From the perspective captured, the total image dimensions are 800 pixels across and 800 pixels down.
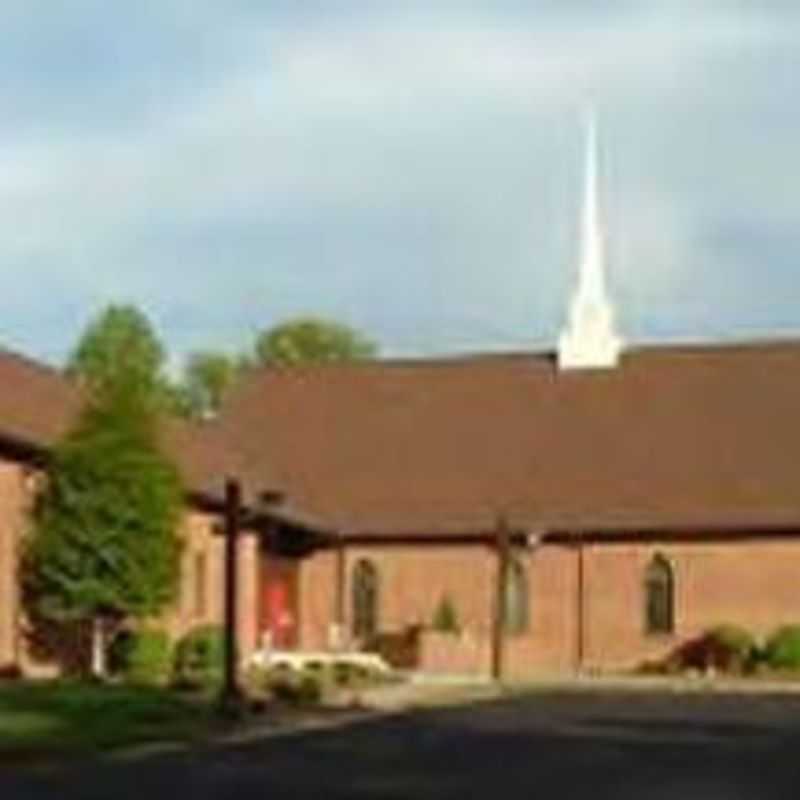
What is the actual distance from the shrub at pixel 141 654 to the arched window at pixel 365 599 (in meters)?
16.2

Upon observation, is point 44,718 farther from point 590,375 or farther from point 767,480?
point 590,375

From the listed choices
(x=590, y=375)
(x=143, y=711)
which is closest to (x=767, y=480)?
(x=590, y=375)

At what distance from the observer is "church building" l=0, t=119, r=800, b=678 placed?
7006 cm

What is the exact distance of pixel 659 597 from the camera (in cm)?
7100

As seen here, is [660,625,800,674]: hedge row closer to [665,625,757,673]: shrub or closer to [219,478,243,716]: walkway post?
[665,625,757,673]: shrub

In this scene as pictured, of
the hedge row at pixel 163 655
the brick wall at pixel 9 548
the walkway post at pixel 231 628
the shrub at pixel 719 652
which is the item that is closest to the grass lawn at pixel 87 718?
the walkway post at pixel 231 628

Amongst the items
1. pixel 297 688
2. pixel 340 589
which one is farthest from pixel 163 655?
pixel 340 589

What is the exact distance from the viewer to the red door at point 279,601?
68.3 metres

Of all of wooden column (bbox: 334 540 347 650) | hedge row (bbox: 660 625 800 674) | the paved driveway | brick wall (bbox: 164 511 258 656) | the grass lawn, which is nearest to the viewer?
the paved driveway

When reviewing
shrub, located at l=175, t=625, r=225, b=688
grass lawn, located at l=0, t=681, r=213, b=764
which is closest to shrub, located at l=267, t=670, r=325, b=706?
grass lawn, located at l=0, t=681, r=213, b=764

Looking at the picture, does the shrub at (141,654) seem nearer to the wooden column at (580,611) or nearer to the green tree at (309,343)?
the wooden column at (580,611)

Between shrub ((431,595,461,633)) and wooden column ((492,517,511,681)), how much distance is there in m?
1.29

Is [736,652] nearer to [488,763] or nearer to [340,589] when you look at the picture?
[340,589]

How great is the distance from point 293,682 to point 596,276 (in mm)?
32797
